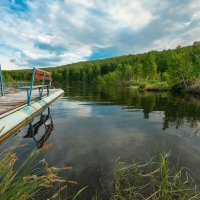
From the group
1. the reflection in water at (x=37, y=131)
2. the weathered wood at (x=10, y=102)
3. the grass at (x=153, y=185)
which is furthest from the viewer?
the weathered wood at (x=10, y=102)

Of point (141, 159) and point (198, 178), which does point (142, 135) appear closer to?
point (141, 159)

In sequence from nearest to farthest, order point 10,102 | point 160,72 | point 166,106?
1. point 10,102
2. point 166,106
3. point 160,72

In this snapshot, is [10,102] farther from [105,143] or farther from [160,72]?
[160,72]

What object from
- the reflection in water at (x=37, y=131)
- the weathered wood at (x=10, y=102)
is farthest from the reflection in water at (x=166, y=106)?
the weathered wood at (x=10, y=102)

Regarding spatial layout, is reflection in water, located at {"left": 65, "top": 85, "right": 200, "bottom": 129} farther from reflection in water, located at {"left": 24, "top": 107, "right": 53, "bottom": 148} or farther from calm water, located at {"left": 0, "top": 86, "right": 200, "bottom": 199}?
reflection in water, located at {"left": 24, "top": 107, "right": 53, "bottom": 148}

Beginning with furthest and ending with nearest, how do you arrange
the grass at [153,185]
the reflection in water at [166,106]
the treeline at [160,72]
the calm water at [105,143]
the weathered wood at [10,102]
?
1. the treeline at [160,72]
2. the reflection in water at [166,106]
3. the weathered wood at [10,102]
4. the calm water at [105,143]
5. the grass at [153,185]

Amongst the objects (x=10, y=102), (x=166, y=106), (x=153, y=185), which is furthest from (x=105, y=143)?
(x=166, y=106)

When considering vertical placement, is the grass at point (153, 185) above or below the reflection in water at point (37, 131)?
above

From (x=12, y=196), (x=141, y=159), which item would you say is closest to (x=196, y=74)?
(x=141, y=159)

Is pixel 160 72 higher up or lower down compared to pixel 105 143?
higher up

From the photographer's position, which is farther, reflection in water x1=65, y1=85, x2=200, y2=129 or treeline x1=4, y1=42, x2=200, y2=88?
treeline x1=4, y1=42, x2=200, y2=88

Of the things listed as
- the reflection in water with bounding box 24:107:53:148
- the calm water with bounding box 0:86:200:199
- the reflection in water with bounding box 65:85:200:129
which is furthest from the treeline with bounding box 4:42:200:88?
the reflection in water with bounding box 24:107:53:148

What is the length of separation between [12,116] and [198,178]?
21.4ft

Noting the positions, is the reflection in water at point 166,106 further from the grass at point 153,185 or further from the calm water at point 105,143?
the grass at point 153,185
